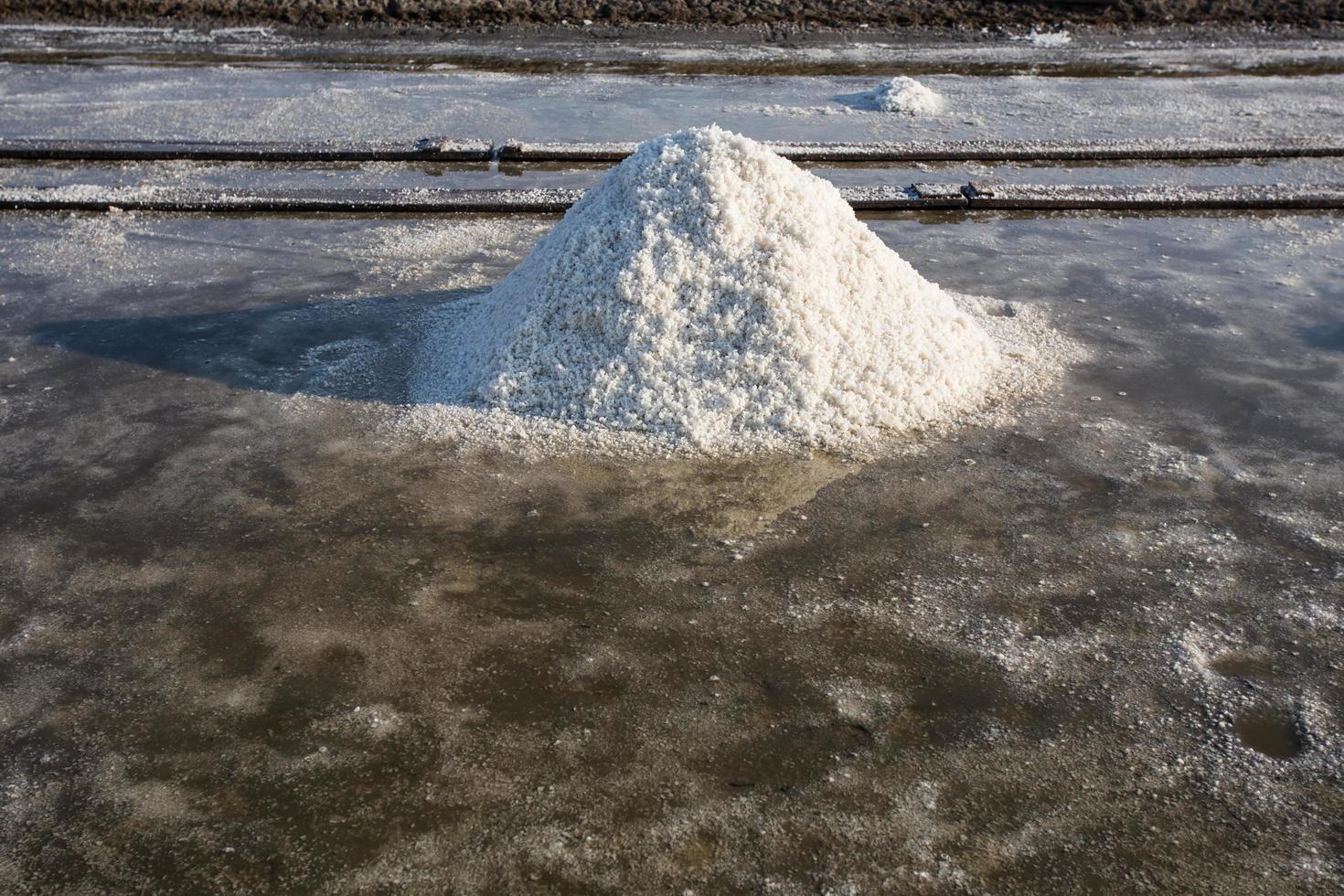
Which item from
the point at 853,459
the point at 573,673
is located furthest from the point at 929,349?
the point at 573,673

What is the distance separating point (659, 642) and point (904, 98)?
5898mm

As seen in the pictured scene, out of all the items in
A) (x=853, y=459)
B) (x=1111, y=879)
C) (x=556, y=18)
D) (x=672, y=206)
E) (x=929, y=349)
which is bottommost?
(x=1111, y=879)

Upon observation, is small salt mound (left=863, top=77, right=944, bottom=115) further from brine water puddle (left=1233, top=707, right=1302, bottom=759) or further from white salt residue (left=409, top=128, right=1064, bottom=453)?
brine water puddle (left=1233, top=707, right=1302, bottom=759)

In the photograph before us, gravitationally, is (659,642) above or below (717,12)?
below

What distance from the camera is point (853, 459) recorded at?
3.51m

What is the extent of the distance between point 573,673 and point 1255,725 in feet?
4.92

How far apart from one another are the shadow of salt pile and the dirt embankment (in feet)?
21.3

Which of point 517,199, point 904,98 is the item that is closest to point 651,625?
point 517,199

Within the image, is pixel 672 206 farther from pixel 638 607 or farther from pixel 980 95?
pixel 980 95

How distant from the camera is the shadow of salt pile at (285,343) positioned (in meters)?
4.04

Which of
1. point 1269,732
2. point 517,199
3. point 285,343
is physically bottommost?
point 1269,732

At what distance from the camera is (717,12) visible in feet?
33.9

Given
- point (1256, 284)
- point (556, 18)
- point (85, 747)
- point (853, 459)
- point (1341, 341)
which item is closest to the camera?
point (85, 747)

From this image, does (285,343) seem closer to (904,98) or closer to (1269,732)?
(1269,732)
